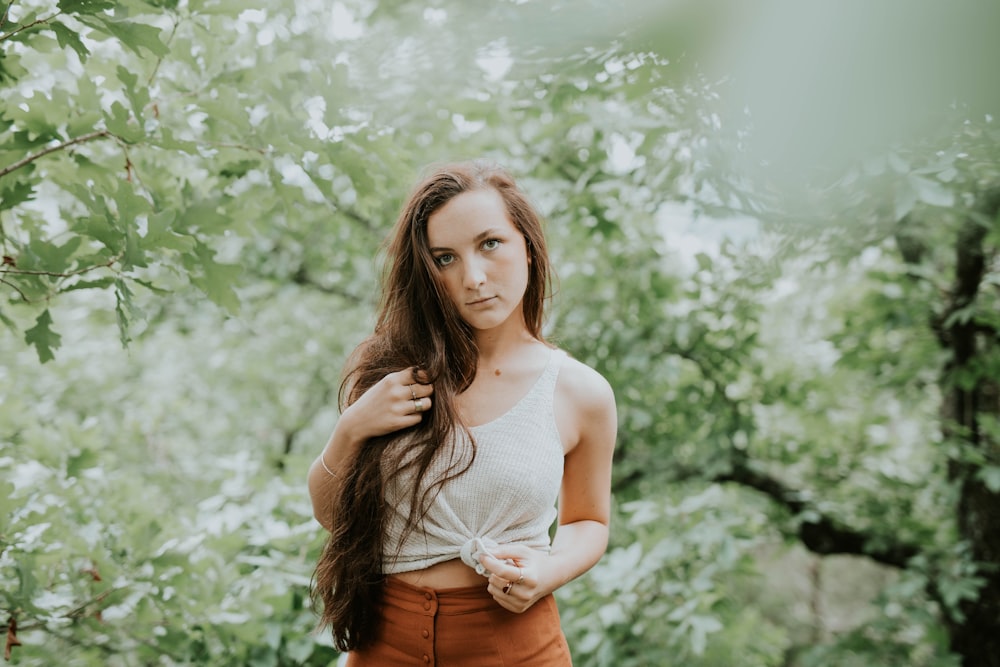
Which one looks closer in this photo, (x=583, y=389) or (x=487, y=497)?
(x=487, y=497)

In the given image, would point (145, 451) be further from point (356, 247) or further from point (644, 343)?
point (644, 343)

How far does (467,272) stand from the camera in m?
1.43

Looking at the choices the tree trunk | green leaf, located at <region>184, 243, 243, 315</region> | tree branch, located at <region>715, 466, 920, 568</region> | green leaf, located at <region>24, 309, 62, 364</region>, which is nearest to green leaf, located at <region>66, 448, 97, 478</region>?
green leaf, located at <region>24, 309, 62, 364</region>

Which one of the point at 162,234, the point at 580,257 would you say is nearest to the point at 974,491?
the point at 580,257

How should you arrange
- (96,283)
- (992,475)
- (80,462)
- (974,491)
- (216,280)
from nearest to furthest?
(96,283) → (216,280) → (80,462) → (992,475) → (974,491)

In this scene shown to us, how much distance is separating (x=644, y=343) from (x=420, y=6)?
1.69 m

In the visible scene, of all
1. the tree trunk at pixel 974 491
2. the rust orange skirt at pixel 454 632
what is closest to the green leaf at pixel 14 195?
the rust orange skirt at pixel 454 632

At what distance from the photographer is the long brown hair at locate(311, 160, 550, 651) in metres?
1.44

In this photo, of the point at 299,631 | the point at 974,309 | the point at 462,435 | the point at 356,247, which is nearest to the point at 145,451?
the point at 356,247

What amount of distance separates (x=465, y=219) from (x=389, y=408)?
40 centimetres

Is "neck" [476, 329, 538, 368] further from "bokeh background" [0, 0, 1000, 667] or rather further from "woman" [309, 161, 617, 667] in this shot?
"bokeh background" [0, 0, 1000, 667]

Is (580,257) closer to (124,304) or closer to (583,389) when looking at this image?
(583,389)

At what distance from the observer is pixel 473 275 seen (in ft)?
4.67

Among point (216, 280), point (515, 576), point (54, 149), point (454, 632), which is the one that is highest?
point (54, 149)
